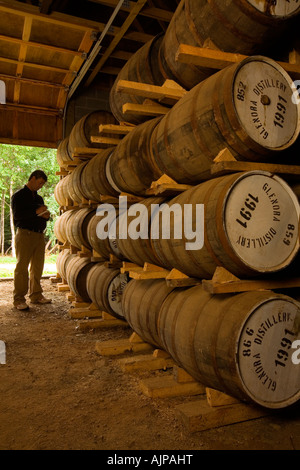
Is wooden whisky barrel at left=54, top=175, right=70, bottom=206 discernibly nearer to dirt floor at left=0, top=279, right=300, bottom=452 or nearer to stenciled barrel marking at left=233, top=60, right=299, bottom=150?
dirt floor at left=0, top=279, right=300, bottom=452

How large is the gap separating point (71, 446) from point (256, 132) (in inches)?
88.7

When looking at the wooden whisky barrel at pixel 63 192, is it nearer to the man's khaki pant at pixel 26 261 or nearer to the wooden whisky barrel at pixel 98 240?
the man's khaki pant at pixel 26 261

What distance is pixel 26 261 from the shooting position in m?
6.63

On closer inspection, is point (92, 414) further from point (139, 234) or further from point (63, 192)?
point (63, 192)

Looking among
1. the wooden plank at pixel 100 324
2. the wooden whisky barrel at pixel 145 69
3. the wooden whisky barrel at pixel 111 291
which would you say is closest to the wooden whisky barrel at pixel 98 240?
the wooden whisky barrel at pixel 111 291

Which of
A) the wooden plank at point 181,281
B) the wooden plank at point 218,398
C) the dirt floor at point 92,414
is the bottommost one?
the dirt floor at point 92,414

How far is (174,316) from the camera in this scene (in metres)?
2.82

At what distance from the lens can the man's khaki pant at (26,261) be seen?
6441mm

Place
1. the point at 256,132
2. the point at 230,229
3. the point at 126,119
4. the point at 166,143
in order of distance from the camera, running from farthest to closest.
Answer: the point at 126,119 < the point at 166,143 < the point at 256,132 < the point at 230,229

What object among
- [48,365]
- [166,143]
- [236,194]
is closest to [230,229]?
[236,194]

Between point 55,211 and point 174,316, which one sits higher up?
point 55,211

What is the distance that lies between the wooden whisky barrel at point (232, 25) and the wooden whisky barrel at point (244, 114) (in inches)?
11.0
